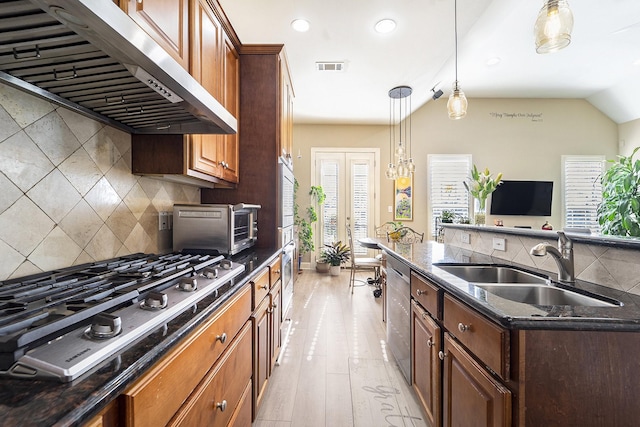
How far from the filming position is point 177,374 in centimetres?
71

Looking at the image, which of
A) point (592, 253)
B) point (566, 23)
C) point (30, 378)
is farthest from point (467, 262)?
point (30, 378)

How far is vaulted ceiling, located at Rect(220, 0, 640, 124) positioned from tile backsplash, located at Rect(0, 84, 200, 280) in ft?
5.70

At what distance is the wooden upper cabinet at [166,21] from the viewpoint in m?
1.12

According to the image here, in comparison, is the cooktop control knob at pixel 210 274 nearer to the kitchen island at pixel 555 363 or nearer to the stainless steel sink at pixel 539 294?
the kitchen island at pixel 555 363

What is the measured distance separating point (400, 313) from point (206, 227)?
4.68 feet

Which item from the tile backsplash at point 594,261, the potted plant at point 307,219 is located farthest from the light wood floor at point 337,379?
the potted plant at point 307,219

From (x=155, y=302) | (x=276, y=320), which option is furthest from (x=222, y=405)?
(x=276, y=320)

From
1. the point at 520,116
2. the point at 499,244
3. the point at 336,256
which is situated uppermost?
the point at 520,116

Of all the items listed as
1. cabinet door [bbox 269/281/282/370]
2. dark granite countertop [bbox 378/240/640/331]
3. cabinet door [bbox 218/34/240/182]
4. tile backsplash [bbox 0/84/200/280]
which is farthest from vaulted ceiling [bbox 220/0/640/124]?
dark granite countertop [bbox 378/240/640/331]

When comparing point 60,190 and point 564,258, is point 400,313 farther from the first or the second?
point 60,190

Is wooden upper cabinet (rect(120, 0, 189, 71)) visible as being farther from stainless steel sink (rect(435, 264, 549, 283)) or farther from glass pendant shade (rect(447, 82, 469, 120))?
glass pendant shade (rect(447, 82, 469, 120))

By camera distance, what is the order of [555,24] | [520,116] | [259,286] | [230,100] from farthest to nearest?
[520,116] → [230,100] → [259,286] → [555,24]

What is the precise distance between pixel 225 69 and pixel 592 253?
2344 millimetres

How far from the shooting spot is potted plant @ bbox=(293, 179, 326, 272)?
552 centimetres
